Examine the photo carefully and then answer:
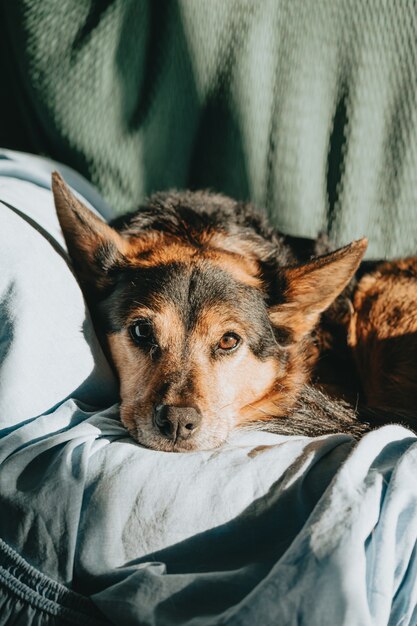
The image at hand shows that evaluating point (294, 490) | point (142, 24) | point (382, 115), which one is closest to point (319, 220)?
point (382, 115)

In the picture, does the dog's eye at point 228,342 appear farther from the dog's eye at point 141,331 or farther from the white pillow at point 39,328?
the white pillow at point 39,328

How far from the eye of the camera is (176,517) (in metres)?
1.49

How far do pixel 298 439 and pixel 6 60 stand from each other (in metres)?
2.65

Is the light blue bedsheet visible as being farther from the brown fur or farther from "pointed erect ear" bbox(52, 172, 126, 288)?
the brown fur

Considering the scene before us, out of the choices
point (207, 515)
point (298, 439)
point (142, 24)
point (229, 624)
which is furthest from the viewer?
point (142, 24)

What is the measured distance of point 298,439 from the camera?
1771mm

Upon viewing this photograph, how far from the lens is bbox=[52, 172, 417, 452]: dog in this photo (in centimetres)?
194

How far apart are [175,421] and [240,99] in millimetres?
1856

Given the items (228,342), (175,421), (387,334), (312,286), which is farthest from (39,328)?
(387,334)

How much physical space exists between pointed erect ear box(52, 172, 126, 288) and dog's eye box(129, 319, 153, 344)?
27 cm

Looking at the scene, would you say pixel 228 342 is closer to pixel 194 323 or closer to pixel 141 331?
pixel 194 323

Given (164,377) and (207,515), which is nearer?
(207,515)

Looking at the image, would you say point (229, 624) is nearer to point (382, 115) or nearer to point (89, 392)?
point (89, 392)

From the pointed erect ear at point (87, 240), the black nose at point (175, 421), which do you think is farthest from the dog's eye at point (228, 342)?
the pointed erect ear at point (87, 240)
